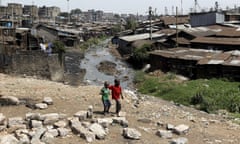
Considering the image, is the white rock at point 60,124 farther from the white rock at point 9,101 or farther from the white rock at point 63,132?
the white rock at point 9,101

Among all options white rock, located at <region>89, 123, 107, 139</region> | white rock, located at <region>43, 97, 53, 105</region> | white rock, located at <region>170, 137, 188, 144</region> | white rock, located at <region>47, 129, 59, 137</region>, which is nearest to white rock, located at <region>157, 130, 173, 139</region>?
white rock, located at <region>170, 137, 188, 144</region>

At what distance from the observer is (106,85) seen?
1312cm

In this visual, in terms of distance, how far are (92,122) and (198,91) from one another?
10432 millimetres

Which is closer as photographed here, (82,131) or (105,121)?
(82,131)

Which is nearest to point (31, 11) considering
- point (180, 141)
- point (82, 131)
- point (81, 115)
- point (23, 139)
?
point (81, 115)

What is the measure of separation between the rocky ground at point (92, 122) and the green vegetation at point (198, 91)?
1.75 metres

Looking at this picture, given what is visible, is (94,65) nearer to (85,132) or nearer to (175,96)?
(175,96)

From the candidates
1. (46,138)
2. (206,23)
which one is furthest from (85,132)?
(206,23)

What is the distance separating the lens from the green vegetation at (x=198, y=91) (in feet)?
62.1

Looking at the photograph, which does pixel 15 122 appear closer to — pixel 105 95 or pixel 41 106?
pixel 41 106

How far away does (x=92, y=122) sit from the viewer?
12.1 metres

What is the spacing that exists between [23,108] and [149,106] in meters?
5.10

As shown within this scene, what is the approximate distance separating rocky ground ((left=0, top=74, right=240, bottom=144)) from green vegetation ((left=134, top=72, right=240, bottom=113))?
1.75 metres

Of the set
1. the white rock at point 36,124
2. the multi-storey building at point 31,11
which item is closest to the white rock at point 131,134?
the white rock at point 36,124
